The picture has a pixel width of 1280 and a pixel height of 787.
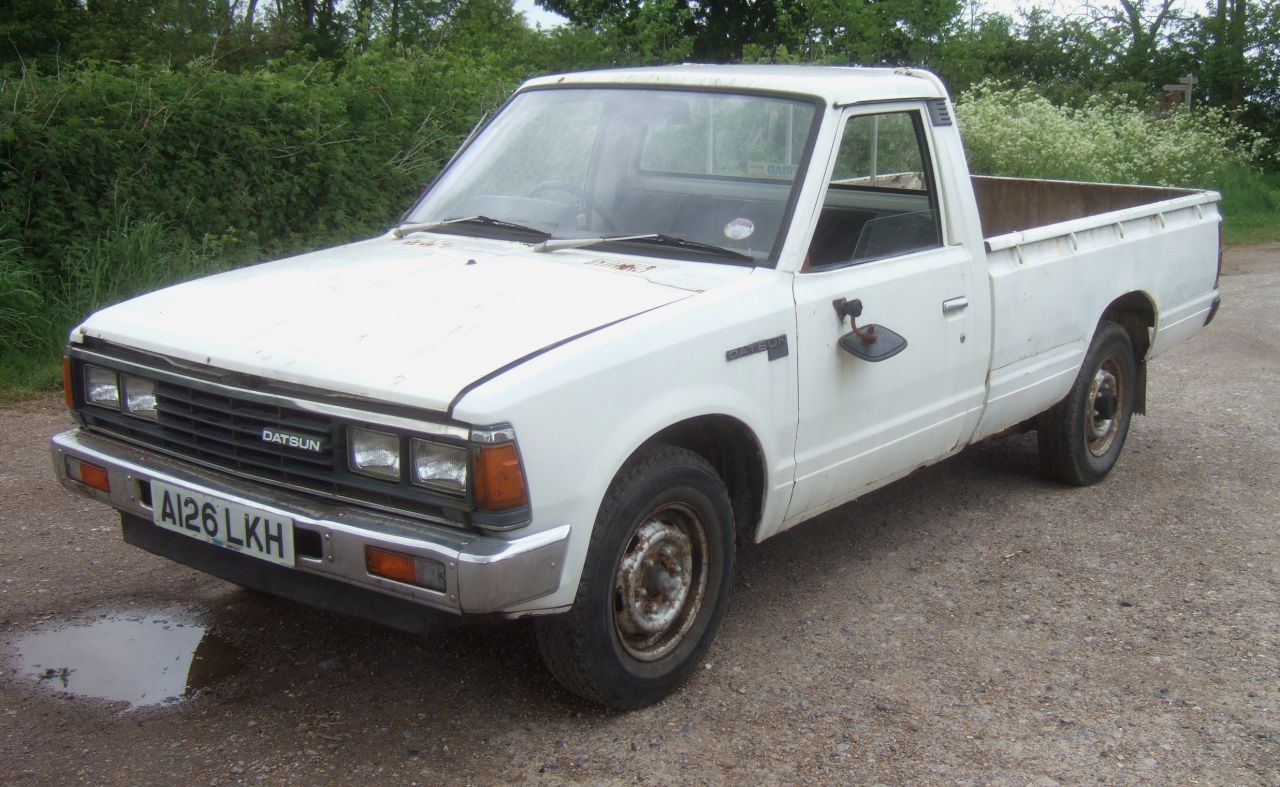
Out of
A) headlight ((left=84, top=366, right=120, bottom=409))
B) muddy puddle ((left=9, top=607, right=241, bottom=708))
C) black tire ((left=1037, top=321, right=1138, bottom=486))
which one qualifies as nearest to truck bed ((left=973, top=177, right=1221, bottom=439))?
black tire ((left=1037, top=321, right=1138, bottom=486))

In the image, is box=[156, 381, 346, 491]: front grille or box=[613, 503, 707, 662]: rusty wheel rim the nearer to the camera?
box=[156, 381, 346, 491]: front grille

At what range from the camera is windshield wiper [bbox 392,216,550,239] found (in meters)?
4.32

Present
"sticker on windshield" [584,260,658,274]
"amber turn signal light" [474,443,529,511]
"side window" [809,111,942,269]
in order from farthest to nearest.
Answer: "side window" [809,111,942,269] < "sticker on windshield" [584,260,658,274] < "amber turn signal light" [474,443,529,511]

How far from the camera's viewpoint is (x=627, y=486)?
11.0ft

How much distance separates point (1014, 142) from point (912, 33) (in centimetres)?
265

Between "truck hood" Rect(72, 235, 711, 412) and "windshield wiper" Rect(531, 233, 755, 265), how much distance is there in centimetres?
6

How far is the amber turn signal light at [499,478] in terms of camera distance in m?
2.97

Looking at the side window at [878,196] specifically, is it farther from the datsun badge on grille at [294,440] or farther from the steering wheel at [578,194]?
the datsun badge on grille at [294,440]

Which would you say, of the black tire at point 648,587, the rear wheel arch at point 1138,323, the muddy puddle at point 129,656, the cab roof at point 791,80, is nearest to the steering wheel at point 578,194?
the cab roof at point 791,80

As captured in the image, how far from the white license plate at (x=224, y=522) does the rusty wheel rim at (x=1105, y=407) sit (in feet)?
12.8

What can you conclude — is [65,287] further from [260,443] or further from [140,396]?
[260,443]

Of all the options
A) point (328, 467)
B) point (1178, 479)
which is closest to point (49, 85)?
point (328, 467)

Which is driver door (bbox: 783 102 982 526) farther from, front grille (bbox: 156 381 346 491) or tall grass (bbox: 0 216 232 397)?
tall grass (bbox: 0 216 232 397)

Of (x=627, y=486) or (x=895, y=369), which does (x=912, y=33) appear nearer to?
(x=895, y=369)
